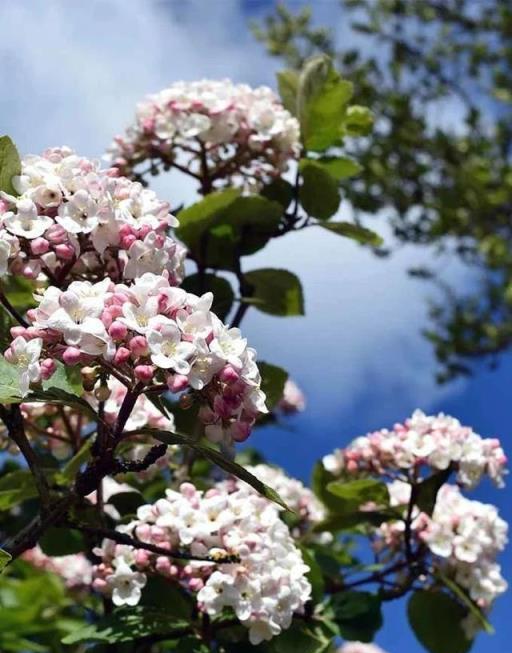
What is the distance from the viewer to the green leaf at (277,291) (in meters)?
2.51

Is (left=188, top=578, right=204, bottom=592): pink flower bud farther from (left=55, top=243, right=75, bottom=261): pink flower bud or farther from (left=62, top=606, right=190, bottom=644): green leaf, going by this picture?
(left=55, top=243, right=75, bottom=261): pink flower bud

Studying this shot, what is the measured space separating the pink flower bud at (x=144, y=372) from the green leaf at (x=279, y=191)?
4.43ft

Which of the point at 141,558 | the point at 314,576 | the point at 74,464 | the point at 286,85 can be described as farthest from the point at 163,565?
the point at 286,85

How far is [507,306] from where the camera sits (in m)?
9.18

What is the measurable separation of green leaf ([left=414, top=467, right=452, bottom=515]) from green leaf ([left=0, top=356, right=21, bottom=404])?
1200 mm

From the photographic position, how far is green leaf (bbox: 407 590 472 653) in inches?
96.5

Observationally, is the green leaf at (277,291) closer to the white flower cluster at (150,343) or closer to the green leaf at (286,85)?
the green leaf at (286,85)

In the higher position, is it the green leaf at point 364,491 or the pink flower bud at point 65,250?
the green leaf at point 364,491

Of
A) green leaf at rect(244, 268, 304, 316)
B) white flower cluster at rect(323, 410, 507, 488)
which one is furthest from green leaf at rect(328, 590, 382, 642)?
green leaf at rect(244, 268, 304, 316)

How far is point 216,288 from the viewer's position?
2426mm

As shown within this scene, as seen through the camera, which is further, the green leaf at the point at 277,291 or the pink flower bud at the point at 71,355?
the green leaf at the point at 277,291

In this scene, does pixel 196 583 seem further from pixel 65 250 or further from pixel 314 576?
pixel 65 250

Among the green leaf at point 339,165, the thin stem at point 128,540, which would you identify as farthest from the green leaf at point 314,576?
the green leaf at point 339,165

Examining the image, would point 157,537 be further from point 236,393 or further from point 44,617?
point 44,617
